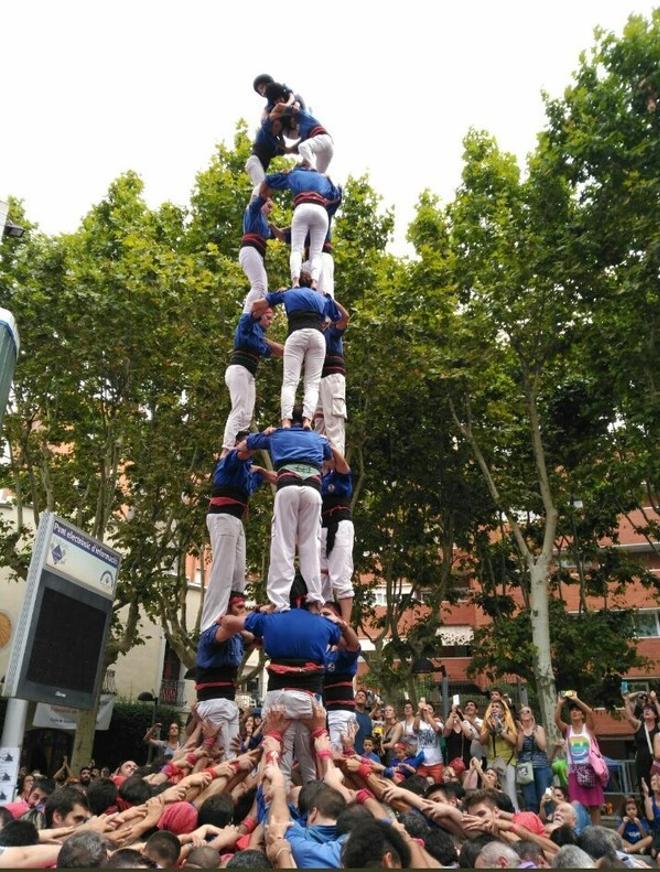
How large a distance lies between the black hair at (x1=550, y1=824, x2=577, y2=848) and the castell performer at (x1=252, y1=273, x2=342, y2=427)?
195 inches

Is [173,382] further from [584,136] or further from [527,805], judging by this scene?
[527,805]

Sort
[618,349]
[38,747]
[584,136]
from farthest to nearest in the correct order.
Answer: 1. [38,747]
2. [618,349]
3. [584,136]

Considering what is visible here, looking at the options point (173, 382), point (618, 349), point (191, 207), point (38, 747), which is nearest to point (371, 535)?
point (173, 382)

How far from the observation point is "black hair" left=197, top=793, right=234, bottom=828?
201 inches

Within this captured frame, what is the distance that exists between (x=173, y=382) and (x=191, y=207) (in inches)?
177

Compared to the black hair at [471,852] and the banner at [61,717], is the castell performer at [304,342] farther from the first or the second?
the banner at [61,717]

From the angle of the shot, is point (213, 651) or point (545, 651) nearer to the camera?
point (213, 651)

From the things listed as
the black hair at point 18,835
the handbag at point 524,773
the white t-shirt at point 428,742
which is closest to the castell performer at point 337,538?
the white t-shirt at point 428,742

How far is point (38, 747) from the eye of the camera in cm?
2297

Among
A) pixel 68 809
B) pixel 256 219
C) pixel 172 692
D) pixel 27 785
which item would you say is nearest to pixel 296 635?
pixel 68 809

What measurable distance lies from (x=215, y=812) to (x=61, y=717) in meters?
14.8

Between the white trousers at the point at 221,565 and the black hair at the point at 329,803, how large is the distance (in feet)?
13.1

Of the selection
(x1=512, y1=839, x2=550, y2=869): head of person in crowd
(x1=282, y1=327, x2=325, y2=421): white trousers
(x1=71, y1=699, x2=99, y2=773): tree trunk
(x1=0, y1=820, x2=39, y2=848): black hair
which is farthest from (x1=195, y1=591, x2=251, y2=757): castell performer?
(x1=71, y1=699, x2=99, y2=773): tree trunk

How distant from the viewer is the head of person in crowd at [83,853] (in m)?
3.54
